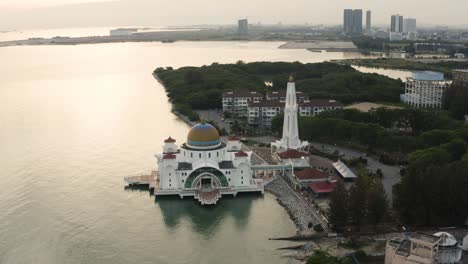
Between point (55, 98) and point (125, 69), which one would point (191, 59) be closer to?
point (125, 69)

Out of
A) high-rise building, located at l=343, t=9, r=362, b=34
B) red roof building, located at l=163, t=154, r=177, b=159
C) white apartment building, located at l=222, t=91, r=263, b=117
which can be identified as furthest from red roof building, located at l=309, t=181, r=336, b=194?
high-rise building, located at l=343, t=9, r=362, b=34

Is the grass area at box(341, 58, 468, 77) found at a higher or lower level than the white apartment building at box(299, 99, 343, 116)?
higher

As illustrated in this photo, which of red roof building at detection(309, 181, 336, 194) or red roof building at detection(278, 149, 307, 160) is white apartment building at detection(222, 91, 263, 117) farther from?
red roof building at detection(309, 181, 336, 194)

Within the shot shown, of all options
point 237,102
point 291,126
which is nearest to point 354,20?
point 237,102

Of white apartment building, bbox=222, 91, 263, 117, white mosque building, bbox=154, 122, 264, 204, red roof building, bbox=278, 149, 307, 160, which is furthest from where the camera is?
white apartment building, bbox=222, 91, 263, 117

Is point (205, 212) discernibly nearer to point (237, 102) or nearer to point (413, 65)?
point (237, 102)

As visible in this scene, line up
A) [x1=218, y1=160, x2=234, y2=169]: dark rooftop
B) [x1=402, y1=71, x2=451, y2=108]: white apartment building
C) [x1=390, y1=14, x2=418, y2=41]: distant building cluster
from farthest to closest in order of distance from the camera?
1. [x1=390, y1=14, x2=418, y2=41]: distant building cluster
2. [x1=402, y1=71, x2=451, y2=108]: white apartment building
3. [x1=218, y1=160, x2=234, y2=169]: dark rooftop

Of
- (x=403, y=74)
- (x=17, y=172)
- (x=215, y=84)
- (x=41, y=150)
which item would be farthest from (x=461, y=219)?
(x=403, y=74)

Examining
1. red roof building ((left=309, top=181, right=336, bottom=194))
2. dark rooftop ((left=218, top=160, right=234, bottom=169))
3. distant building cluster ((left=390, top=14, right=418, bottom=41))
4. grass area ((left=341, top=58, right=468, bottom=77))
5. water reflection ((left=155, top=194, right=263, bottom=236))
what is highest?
distant building cluster ((left=390, top=14, right=418, bottom=41))
